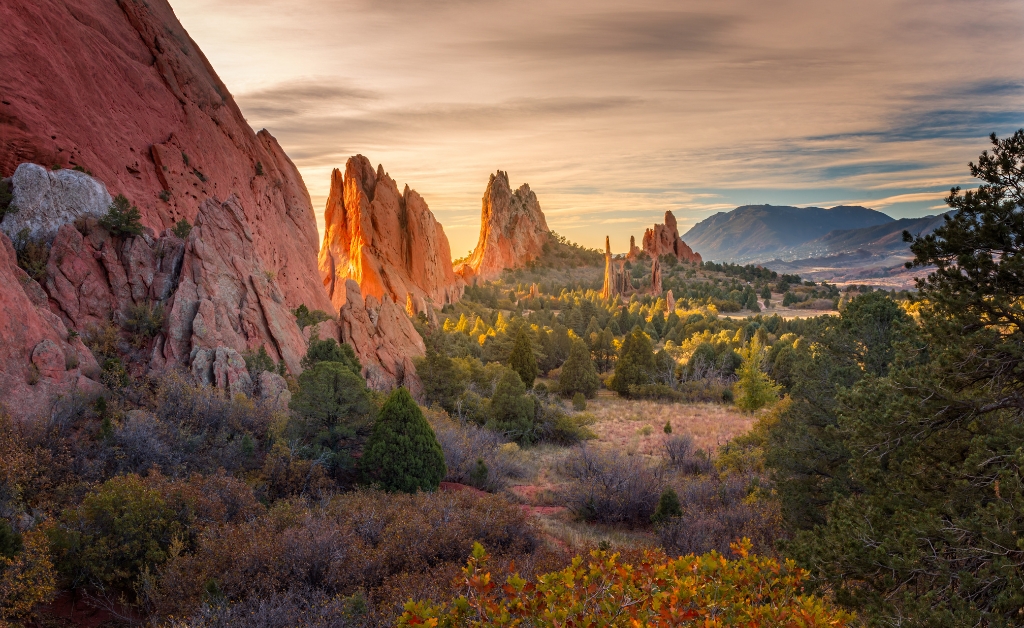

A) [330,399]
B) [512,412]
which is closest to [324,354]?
[330,399]

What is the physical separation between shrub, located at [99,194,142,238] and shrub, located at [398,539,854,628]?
65.0ft

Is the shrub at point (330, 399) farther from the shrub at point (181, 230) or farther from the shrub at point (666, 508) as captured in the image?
the shrub at point (181, 230)

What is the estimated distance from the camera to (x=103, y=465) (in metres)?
12.8

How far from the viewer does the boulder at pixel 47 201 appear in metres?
17.9

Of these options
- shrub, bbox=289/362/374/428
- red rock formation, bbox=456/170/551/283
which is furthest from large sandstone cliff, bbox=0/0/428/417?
red rock formation, bbox=456/170/551/283

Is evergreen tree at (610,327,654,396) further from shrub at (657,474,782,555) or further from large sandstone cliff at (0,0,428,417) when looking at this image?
shrub at (657,474,782,555)

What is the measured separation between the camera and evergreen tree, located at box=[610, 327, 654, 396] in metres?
40.7

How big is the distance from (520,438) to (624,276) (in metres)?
84.7

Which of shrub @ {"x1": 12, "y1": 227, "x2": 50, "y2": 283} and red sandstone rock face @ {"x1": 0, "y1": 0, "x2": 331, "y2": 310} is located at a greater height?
red sandstone rock face @ {"x1": 0, "y1": 0, "x2": 331, "y2": 310}

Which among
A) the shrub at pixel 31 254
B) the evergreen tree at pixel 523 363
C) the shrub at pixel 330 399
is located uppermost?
the shrub at pixel 31 254

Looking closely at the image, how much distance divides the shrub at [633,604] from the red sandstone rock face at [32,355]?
13.7 meters

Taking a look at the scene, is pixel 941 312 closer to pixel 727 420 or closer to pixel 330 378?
pixel 330 378

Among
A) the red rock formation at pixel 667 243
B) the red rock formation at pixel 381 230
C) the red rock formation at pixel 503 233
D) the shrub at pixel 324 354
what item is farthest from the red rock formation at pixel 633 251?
the shrub at pixel 324 354

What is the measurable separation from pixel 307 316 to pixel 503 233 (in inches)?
4476
